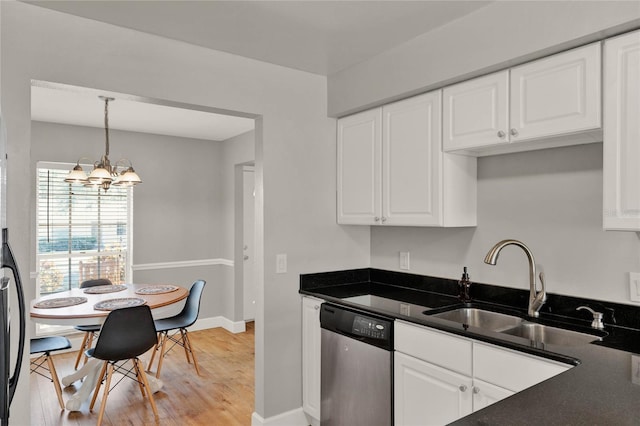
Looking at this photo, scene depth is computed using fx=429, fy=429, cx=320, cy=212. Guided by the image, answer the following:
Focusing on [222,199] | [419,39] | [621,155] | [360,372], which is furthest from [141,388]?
[621,155]

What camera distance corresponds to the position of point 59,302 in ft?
10.9

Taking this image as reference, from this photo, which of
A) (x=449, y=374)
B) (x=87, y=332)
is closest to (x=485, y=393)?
(x=449, y=374)

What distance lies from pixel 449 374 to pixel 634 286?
2.91 feet

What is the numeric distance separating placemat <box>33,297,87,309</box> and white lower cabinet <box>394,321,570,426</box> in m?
2.56

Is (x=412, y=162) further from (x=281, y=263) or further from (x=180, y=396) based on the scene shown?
(x=180, y=396)

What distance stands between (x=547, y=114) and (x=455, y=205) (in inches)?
27.8

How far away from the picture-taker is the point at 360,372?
7.82ft

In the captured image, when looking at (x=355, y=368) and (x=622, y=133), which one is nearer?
(x=622, y=133)

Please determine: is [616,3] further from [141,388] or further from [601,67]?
[141,388]

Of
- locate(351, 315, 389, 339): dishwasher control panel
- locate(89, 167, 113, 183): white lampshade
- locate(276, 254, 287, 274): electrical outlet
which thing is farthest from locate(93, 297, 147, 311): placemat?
locate(351, 315, 389, 339): dishwasher control panel

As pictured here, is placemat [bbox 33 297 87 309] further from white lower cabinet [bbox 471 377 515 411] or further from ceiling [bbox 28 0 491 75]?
white lower cabinet [bbox 471 377 515 411]

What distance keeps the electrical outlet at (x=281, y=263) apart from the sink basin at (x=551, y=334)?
1382mm

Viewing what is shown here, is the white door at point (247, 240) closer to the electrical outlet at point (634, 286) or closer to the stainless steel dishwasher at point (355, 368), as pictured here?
the stainless steel dishwasher at point (355, 368)

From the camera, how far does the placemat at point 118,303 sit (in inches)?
125
